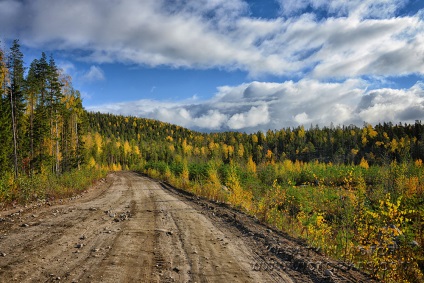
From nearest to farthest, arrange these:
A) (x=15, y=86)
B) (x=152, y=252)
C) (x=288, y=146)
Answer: (x=152, y=252)
(x=15, y=86)
(x=288, y=146)

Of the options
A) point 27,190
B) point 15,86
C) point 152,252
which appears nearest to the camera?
point 152,252

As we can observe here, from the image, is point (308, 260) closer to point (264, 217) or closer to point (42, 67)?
→ point (264, 217)

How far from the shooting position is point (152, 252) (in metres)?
6.43

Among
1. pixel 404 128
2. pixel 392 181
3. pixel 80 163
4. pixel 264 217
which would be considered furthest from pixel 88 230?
pixel 404 128

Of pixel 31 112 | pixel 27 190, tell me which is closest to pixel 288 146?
pixel 31 112

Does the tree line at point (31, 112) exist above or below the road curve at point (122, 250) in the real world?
above

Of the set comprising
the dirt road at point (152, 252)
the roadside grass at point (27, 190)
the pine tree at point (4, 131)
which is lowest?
the dirt road at point (152, 252)

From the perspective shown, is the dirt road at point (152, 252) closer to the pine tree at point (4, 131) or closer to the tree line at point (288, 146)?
the pine tree at point (4, 131)

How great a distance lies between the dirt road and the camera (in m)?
5.17

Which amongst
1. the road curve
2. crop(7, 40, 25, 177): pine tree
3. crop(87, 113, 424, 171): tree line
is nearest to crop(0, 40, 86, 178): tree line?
crop(7, 40, 25, 177): pine tree

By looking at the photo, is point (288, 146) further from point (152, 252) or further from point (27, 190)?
point (152, 252)

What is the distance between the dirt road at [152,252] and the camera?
517cm

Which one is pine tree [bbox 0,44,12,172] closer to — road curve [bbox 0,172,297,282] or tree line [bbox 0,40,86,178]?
tree line [bbox 0,40,86,178]

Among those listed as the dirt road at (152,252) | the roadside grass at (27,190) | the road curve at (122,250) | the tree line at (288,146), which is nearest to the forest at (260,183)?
the roadside grass at (27,190)
